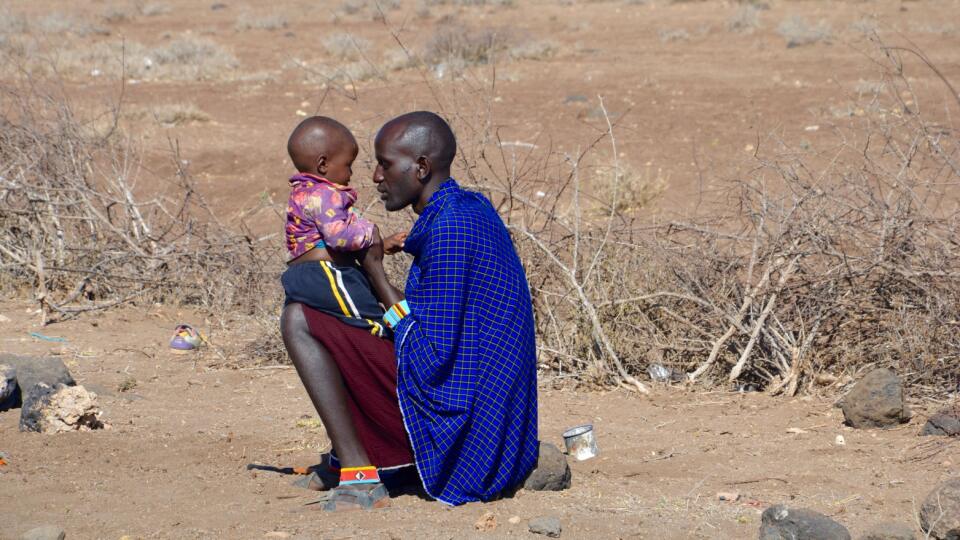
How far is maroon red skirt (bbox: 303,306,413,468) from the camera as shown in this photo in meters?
3.66

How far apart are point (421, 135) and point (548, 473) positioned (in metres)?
1.18

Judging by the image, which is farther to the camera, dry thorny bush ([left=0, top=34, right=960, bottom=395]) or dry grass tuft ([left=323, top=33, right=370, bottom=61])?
dry grass tuft ([left=323, top=33, right=370, bottom=61])

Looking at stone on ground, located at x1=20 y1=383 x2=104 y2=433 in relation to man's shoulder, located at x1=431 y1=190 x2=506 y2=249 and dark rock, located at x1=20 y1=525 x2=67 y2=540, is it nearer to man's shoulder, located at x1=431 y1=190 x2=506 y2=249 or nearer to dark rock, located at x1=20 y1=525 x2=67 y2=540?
dark rock, located at x1=20 y1=525 x2=67 y2=540

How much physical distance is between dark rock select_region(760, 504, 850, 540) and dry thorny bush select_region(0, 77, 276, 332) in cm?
388

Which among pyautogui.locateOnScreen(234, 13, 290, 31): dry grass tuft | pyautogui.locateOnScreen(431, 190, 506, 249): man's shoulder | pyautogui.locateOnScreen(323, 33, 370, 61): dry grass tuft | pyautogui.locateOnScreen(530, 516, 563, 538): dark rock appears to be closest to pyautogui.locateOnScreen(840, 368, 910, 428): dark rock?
pyautogui.locateOnScreen(530, 516, 563, 538): dark rock

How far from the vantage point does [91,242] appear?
23.4ft

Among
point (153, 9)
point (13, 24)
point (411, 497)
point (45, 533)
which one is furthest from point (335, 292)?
point (153, 9)

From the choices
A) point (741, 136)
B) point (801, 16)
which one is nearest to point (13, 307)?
point (741, 136)

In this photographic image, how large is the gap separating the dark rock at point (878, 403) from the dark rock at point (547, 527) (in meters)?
1.70

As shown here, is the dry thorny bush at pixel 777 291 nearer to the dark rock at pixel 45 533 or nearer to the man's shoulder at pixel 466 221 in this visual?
the man's shoulder at pixel 466 221

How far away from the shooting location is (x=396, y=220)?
599 cm

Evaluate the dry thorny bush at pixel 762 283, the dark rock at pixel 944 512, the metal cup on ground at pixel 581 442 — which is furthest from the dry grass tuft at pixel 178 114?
the dark rock at pixel 944 512

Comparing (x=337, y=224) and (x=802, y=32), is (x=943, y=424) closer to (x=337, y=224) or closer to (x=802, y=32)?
(x=337, y=224)

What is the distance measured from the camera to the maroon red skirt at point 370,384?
3.66 m
